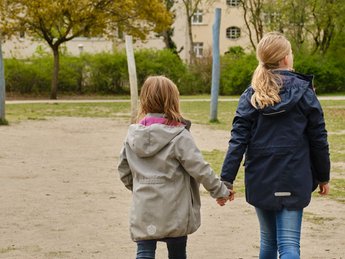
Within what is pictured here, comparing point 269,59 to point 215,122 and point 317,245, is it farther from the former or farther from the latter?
point 215,122

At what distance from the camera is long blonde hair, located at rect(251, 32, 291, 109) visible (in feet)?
16.5

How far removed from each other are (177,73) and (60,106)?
12192 millimetres

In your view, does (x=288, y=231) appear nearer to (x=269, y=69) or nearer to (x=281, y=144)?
(x=281, y=144)

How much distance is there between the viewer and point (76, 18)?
1463 inches

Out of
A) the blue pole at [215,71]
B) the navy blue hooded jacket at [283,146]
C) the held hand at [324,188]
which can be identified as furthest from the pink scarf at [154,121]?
the blue pole at [215,71]

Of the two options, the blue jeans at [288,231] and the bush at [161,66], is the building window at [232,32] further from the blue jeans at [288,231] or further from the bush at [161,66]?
the blue jeans at [288,231]

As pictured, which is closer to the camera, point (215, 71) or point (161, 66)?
point (215, 71)

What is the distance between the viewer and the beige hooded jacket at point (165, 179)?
499 centimetres

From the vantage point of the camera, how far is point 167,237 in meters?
5.06

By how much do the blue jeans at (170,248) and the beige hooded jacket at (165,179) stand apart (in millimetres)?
54

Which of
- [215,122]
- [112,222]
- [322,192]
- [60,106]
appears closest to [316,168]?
[322,192]

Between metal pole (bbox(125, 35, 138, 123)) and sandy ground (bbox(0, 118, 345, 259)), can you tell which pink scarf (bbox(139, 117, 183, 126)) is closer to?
sandy ground (bbox(0, 118, 345, 259))

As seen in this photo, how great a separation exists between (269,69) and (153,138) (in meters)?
0.80

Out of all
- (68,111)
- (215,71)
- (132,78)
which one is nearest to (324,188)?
(132,78)
